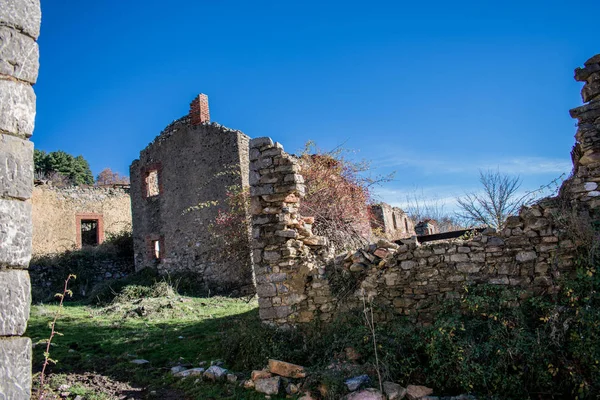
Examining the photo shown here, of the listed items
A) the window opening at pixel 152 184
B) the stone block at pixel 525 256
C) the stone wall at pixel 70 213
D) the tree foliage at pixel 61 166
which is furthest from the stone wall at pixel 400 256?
the tree foliage at pixel 61 166

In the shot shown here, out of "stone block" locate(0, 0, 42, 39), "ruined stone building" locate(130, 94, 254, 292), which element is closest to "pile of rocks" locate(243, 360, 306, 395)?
"stone block" locate(0, 0, 42, 39)

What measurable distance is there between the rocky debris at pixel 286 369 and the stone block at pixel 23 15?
14.7ft

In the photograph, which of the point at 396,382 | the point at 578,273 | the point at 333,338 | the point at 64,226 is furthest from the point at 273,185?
the point at 64,226

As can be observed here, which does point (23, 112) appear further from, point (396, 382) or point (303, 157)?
point (303, 157)

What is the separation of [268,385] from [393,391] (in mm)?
1497

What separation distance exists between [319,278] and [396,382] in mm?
2091

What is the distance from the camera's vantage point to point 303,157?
11953 millimetres

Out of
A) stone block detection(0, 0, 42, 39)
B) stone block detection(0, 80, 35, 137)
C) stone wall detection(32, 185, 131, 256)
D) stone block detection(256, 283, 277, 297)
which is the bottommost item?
stone block detection(256, 283, 277, 297)

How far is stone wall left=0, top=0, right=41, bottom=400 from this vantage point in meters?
2.33

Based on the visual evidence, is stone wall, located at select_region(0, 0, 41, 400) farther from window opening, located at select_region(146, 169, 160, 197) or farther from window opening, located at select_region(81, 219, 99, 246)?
window opening, located at select_region(81, 219, 99, 246)

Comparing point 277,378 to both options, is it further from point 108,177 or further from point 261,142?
point 108,177

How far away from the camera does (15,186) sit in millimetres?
2424

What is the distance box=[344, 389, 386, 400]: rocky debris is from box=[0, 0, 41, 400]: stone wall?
3.34m

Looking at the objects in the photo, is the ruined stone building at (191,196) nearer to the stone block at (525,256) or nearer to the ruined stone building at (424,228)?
the stone block at (525,256)
